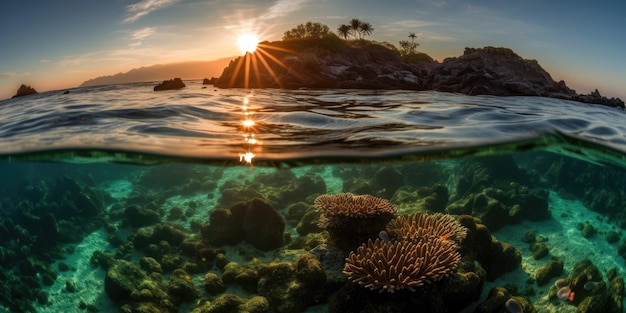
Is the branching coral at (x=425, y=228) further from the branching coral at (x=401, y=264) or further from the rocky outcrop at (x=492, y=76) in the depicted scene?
the rocky outcrop at (x=492, y=76)

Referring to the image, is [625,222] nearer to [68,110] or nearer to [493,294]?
[493,294]

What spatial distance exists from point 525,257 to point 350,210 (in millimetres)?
8110

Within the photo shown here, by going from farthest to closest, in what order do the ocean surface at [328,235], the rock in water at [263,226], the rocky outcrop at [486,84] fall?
1. the rocky outcrop at [486,84]
2. the rock in water at [263,226]
3. the ocean surface at [328,235]

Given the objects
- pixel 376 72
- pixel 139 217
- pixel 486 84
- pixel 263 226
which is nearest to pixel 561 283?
pixel 263 226

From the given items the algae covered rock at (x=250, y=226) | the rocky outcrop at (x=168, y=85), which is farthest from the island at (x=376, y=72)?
the algae covered rock at (x=250, y=226)

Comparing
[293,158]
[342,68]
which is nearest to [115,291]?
[293,158]

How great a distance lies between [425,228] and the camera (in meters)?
10.5

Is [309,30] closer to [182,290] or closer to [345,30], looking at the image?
[345,30]

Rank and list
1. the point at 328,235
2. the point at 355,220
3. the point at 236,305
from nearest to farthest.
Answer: the point at 236,305 → the point at 355,220 → the point at 328,235

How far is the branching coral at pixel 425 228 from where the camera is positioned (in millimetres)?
10000

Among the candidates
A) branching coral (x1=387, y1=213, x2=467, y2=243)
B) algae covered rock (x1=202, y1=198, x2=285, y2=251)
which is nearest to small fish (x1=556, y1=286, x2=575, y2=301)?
branching coral (x1=387, y1=213, x2=467, y2=243)

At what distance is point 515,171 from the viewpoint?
75.6ft

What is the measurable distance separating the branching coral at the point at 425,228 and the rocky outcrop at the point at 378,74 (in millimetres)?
14133

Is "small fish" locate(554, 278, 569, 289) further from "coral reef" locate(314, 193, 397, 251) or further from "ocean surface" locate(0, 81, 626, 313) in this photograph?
"coral reef" locate(314, 193, 397, 251)
